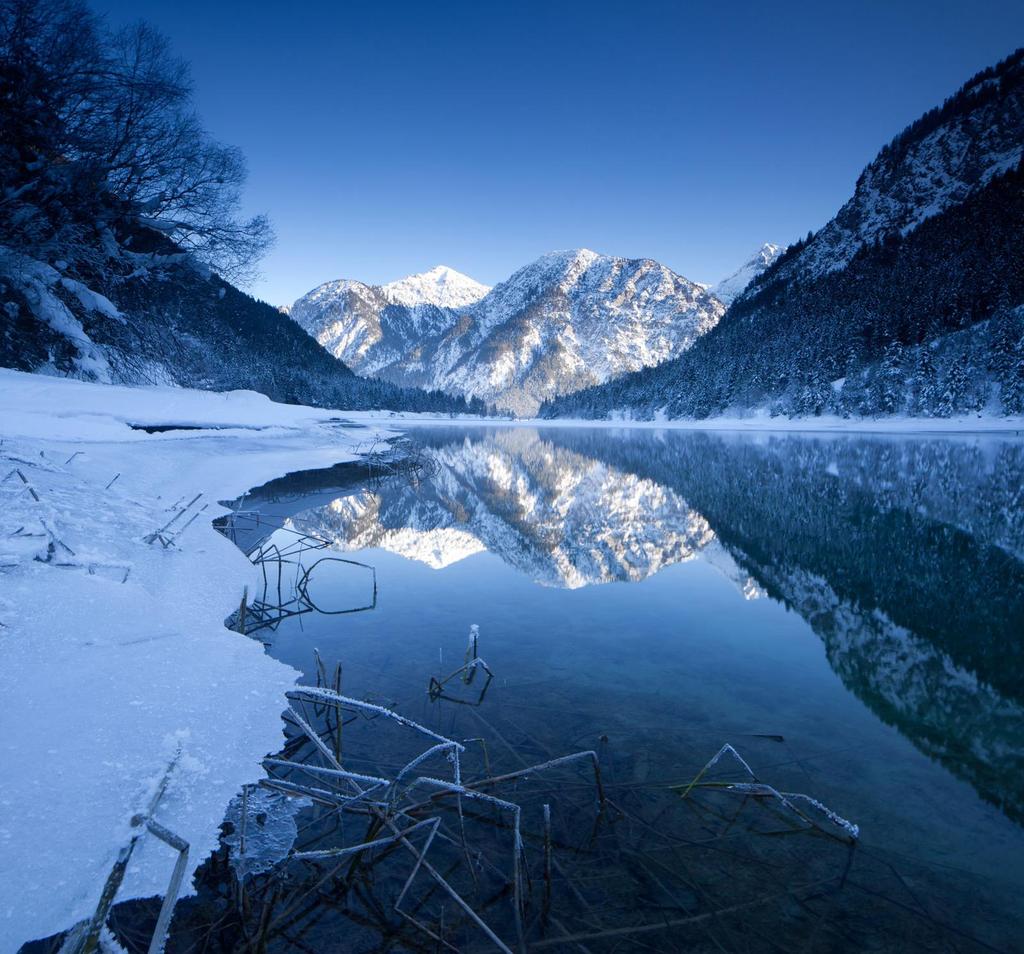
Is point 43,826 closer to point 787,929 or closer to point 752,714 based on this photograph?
point 787,929

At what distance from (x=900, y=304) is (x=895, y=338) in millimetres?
9331

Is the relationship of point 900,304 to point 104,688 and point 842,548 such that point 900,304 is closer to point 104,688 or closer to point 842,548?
point 842,548

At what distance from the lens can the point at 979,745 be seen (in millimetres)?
4938

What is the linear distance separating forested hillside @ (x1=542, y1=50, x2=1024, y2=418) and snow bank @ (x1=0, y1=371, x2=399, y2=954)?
80.2 m

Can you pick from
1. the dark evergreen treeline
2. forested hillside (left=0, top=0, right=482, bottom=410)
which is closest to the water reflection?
forested hillside (left=0, top=0, right=482, bottom=410)

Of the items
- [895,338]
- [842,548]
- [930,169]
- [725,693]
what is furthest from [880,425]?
[930,169]

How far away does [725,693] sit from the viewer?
5.80 m

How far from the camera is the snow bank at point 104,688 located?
94.2 inches

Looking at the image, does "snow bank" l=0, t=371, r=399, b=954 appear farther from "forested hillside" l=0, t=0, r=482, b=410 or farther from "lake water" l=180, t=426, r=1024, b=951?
"forested hillside" l=0, t=0, r=482, b=410

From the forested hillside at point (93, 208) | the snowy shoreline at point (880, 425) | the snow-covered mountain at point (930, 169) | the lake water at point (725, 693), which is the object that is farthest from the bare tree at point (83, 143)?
the snow-covered mountain at point (930, 169)

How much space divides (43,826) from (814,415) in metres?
91.2

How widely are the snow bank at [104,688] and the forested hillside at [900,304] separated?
80.2 metres

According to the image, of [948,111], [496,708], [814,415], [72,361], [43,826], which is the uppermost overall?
[948,111]

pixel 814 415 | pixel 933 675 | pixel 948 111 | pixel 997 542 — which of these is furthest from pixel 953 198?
pixel 933 675
